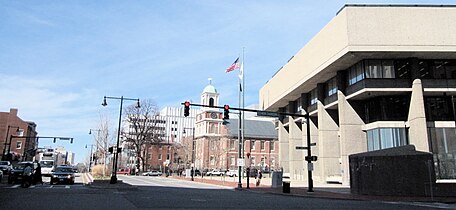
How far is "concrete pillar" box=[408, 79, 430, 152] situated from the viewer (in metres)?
34.5

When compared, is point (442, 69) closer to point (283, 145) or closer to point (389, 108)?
point (389, 108)

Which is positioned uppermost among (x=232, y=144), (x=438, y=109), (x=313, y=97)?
(x=313, y=97)

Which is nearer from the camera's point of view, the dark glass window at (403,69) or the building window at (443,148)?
the building window at (443,148)

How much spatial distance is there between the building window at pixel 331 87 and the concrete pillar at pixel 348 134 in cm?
318

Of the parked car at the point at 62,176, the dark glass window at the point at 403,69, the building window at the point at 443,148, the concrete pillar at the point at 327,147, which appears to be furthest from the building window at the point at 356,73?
the parked car at the point at 62,176

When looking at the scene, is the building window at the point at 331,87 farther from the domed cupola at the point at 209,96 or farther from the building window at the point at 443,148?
the domed cupola at the point at 209,96

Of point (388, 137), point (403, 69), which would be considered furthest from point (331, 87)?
point (388, 137)

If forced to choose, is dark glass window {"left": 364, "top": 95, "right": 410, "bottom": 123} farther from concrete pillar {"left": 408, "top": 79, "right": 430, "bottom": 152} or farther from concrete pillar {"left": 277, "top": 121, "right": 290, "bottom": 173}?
concrete pillar {"left": 277, "top": 121, "right": 290, "bottom": 173}

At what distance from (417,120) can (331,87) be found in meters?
12.0

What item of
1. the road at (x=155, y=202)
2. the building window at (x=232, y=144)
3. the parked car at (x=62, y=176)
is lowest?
the road at (x=155, y=202)

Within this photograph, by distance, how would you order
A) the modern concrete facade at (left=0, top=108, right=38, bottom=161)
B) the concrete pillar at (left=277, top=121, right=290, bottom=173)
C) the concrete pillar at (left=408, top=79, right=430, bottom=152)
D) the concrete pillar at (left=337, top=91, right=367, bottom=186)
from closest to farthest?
the concrete pillar at (left=408, top=79, right=430, bottom=152), the concrete pillar at (left=337, top=91, right=367, bottom=186), the concrete pillar at (left=277, top=121, right=290, bottom=173), the modern concrete facade at (left=0, top=108, right=38, bottom=161)

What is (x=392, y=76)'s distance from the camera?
121 ft

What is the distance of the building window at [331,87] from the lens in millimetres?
44219

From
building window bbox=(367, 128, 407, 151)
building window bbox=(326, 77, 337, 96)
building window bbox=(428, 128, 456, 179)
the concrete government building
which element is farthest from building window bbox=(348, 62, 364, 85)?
building window bbox=(428, 128, 456, 179)
